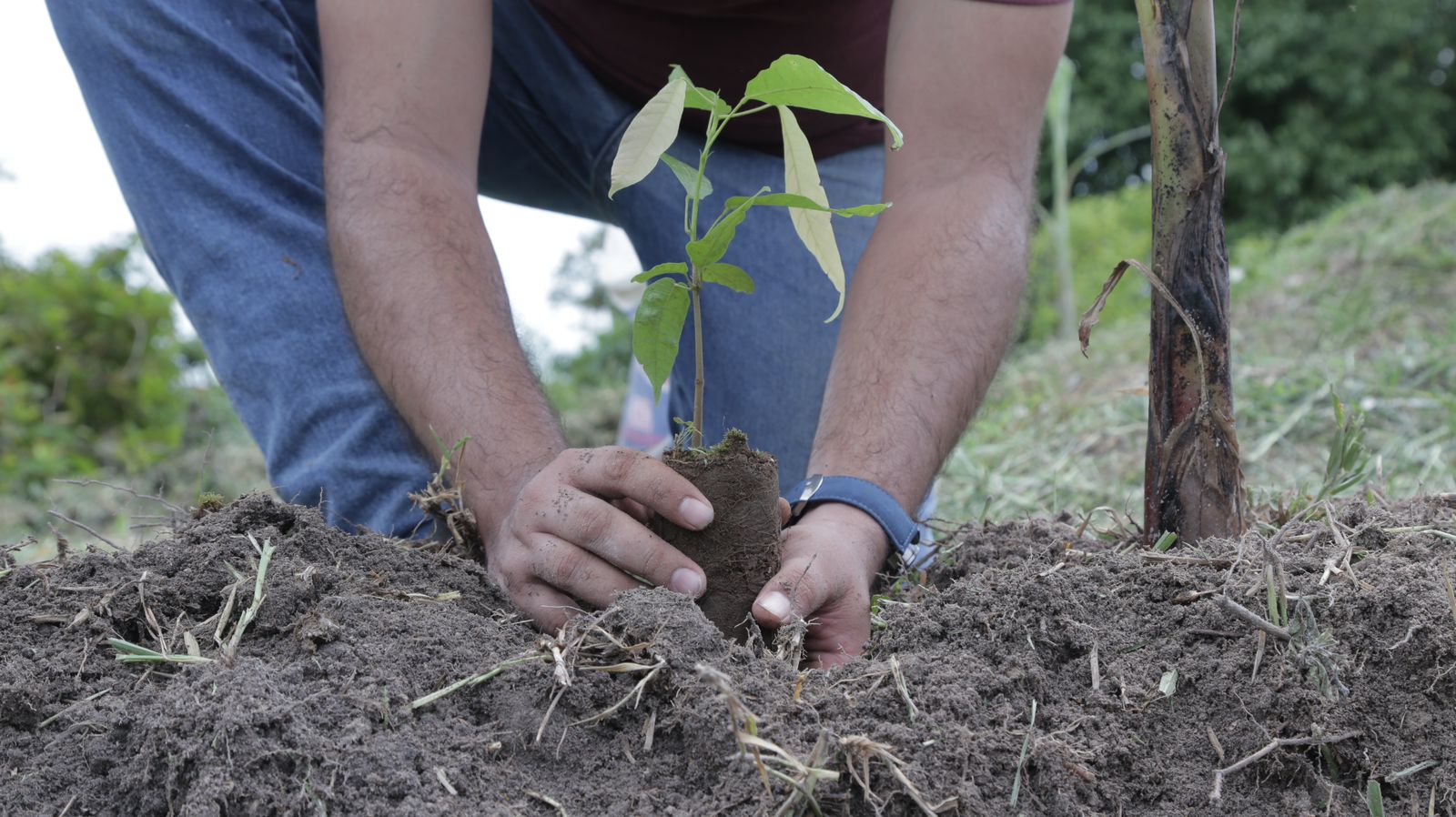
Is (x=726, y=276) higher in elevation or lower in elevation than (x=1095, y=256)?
higher

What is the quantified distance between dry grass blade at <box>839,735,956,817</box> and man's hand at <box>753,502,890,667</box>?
29cm

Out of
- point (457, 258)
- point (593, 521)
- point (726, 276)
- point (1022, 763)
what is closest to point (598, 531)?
point (593, 521)

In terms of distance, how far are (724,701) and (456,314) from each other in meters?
0.91

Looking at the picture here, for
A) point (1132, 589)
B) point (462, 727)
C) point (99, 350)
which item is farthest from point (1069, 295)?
point (462, 727)

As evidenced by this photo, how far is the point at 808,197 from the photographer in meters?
1.21

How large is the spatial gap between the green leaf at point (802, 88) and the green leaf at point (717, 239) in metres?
0.10

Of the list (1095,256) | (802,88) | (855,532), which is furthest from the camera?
(1095,256)

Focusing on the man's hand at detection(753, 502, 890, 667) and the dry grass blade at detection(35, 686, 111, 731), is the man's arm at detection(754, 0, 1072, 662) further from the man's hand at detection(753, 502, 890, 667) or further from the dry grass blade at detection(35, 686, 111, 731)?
the dry grass blade at detection(35, 686, 111, 731)

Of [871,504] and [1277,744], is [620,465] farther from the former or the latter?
[1277,744]

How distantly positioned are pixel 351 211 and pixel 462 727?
1.06 metres

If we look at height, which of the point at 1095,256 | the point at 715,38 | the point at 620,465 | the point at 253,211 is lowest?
the point at 1095,256

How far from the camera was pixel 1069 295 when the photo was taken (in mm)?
6934

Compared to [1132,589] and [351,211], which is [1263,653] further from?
[351,211]

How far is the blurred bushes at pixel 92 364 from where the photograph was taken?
193 inches
